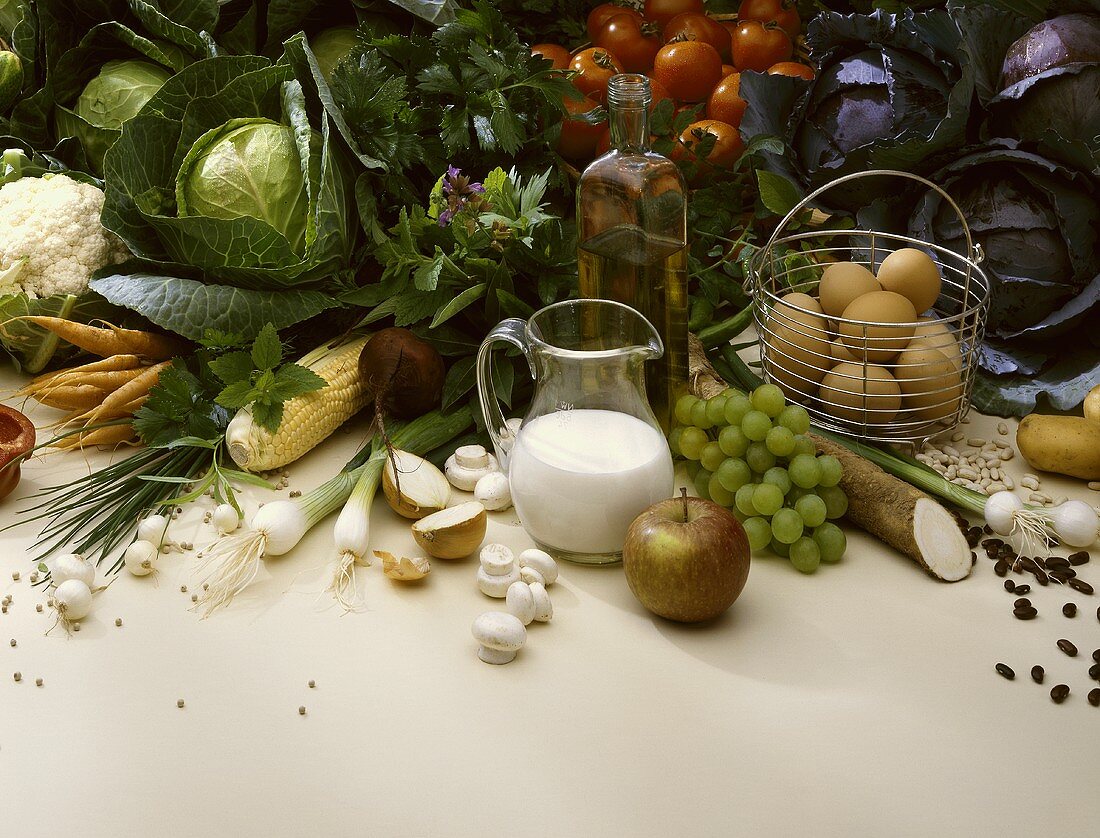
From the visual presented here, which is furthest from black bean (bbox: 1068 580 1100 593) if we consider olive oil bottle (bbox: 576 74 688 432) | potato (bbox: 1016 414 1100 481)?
olive oil bottle (bbox: 576 74 688 432)

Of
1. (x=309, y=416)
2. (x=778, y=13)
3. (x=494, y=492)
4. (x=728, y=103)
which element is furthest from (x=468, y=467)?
(x=778, y=13)

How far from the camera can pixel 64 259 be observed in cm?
163

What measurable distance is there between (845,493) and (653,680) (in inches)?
14.6

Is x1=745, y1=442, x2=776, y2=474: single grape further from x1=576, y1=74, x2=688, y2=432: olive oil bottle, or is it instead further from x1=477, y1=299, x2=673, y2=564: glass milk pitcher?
x1=576, y1=74, x2=688, y2=432: olive oil bottle

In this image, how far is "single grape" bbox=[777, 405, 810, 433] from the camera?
1185 millimetres

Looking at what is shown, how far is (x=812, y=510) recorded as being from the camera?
3.78 ft

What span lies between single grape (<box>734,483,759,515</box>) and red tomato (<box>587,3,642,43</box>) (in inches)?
50.1

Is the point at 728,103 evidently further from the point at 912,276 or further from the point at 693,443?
the point at 693,443

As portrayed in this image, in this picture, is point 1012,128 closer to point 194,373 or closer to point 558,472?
point 558,472

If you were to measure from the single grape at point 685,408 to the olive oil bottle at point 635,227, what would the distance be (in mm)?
70

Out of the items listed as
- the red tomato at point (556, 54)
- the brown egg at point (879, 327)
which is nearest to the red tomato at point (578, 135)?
the red tomato at point (556, 54)

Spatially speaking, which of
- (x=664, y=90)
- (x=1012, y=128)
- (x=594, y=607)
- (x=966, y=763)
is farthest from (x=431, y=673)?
(x=664, y=90)

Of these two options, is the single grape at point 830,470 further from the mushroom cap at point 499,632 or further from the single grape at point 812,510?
the mushroom cap at point 499,632

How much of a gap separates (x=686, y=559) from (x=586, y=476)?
0.16 meters
